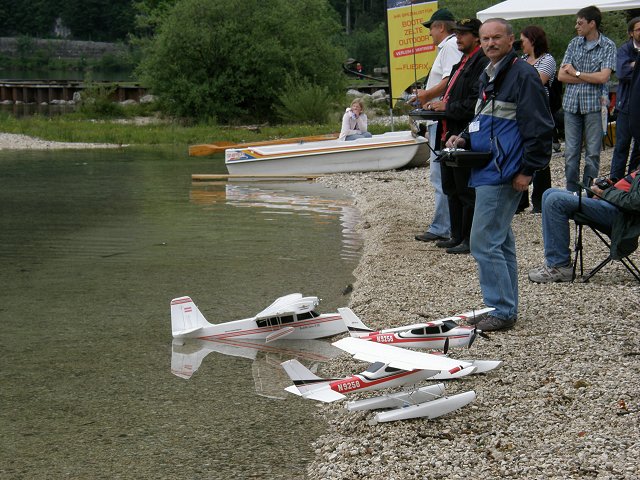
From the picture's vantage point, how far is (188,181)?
18.6m

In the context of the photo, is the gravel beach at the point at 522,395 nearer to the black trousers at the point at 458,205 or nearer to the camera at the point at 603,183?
the black trousers at the point at 458,205

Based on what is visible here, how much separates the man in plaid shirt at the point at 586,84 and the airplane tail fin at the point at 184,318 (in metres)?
5.35

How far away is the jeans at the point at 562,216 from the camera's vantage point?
807cm

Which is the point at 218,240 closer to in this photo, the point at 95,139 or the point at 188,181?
the point at 188,181

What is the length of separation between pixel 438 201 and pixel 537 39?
98.8 inches

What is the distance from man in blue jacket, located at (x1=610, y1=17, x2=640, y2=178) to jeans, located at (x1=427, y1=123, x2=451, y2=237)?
2.05 m

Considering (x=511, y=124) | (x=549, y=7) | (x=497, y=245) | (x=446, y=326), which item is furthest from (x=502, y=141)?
(x=549, y=7)

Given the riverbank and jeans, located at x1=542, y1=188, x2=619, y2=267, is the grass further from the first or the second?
the riverbank

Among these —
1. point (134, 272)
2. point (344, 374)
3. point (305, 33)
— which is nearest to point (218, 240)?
point (134, 272)

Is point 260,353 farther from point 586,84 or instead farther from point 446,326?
point 586,84

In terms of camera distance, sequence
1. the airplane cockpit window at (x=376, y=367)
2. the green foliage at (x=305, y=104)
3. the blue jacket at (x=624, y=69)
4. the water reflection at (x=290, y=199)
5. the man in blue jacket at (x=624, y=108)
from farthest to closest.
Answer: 1. the green foliage at (x=305, y=104)
2. the water reflection at (x=290, y=199)
3. the blue jacket at (x=624, y=69)
4. the man in blue jacket at (x=624, y=108)
5. the airplane cockpit window at (x=376, y=367)

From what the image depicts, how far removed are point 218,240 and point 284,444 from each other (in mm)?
6971

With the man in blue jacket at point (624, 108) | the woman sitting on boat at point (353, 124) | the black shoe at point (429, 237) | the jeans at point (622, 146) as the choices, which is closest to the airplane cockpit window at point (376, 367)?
the black shoe at point (429, 237)

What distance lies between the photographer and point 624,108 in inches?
450
